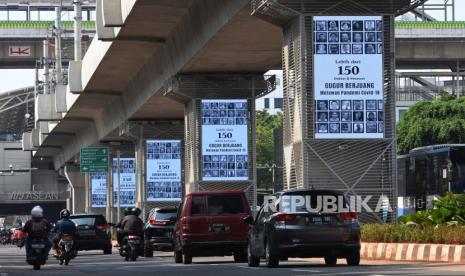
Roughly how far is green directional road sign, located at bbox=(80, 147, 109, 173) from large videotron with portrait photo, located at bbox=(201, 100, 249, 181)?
3128 cm

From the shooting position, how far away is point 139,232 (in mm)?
39188

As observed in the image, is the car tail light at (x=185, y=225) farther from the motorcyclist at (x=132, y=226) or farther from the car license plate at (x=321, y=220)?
the motorcyclist at (x=132, y=226)

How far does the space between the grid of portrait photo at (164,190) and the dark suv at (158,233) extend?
1014 inches

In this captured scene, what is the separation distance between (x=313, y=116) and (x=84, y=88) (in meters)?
28.7

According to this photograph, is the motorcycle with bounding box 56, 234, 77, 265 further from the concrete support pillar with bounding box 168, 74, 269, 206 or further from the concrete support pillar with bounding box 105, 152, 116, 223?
the concrete support pillar with bounding box 105, 152, 116, 223

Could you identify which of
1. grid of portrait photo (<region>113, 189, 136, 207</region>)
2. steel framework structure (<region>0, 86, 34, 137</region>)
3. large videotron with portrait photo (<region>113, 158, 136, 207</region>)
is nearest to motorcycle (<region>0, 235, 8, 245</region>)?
large videotron with portrait photo (<region>113, 158, 136, 207</region>)

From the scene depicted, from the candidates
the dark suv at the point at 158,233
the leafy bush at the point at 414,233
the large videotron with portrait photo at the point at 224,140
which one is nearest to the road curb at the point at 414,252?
the leafy bush at the point at 414,233

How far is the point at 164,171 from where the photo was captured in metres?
70.0

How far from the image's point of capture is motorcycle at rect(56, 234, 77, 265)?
3484 cm

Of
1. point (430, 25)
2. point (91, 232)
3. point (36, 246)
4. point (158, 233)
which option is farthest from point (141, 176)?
point (36, 246)

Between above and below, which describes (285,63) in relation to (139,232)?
above

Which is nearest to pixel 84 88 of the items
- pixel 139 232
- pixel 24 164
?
pixel 139 232

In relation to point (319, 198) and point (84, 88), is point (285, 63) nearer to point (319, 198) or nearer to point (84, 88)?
point (319, 198)

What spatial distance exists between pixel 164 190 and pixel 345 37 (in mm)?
36324
